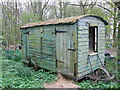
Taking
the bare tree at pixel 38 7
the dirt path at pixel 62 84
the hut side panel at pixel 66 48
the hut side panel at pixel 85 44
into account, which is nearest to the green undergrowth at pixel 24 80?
the dirt path at pixel 62 84

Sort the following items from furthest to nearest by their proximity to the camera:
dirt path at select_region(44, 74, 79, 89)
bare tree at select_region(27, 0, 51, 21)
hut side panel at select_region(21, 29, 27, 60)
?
bare tree at select_region(27, 0, 51, 21) < hut side panel at select_region(21, 29, 27, 60) < dirt path at select_region(44, 74, 79, 89)

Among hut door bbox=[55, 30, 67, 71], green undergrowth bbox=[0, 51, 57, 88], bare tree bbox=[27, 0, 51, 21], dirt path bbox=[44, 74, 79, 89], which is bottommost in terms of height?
dirt path bbox=[44, 74, 79, 89]

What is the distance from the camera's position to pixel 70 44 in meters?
4.98

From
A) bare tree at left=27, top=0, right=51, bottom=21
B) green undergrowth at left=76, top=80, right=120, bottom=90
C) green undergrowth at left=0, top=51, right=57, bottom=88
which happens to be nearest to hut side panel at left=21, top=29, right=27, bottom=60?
green undergrowth at left=0, top=51, right=57, bottom=88

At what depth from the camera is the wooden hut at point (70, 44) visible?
16.1 feet

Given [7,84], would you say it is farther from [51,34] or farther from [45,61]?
[51,34]

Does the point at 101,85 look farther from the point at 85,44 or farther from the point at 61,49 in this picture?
the point at 61,49

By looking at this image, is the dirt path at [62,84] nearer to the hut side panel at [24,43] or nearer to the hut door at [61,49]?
the hut door at [61,49]

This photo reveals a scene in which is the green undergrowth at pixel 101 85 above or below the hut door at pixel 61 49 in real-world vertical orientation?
below

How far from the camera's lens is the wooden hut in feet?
16.1

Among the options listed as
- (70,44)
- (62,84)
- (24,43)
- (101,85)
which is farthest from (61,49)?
(24,43)

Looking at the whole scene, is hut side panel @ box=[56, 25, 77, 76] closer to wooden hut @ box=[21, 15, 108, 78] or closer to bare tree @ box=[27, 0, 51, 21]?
wooden hut @ box=[21, 15, 108, 78]

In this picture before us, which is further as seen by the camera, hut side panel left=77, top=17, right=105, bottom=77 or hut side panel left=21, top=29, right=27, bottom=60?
hut side panel left=21, top=29, right=27, bottom=60

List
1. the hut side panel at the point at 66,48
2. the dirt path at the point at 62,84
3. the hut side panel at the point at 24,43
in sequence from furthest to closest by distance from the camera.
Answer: the hut side panel at the point at 24,43 < the hut side panel at the point at 66,48 < the dirt path at the point at 62,84
